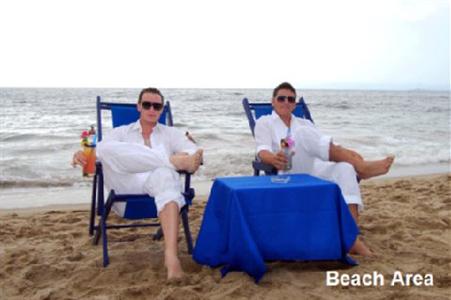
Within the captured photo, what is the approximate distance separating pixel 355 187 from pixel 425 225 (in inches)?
49.5

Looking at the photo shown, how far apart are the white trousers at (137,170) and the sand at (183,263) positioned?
1.59ft

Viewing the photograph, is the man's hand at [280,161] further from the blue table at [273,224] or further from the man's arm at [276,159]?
the blue table at [273,224]

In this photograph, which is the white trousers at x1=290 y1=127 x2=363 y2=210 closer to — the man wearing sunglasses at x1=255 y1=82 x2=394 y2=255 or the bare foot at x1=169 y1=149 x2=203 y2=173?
the man wearing sunglasses at x1=255 y1=82 x2=394 y2=255

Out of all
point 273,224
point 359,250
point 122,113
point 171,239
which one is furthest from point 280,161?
point 122,113

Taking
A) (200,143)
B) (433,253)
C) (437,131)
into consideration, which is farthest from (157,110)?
(437,131)

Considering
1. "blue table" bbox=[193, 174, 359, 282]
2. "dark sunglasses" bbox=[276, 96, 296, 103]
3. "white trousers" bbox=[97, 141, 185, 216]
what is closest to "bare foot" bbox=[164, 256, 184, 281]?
"blue table" bbox=[193, 174, 359, 282]

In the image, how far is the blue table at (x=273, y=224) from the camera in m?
2.72

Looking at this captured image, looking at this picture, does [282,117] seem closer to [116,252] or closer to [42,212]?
[116,252]

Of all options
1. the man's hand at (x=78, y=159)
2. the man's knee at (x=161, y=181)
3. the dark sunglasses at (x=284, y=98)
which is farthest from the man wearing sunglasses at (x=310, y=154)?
the man's hand at (x=78, y=159)

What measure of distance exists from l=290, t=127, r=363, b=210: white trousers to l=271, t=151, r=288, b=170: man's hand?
37cm

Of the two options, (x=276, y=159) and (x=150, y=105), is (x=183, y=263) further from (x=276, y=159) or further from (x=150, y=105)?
(x=150, y=105)

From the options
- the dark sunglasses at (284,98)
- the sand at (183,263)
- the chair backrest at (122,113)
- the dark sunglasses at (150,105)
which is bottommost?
the sand at (183,263)

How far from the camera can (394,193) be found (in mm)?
5758

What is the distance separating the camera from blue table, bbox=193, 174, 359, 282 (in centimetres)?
272
